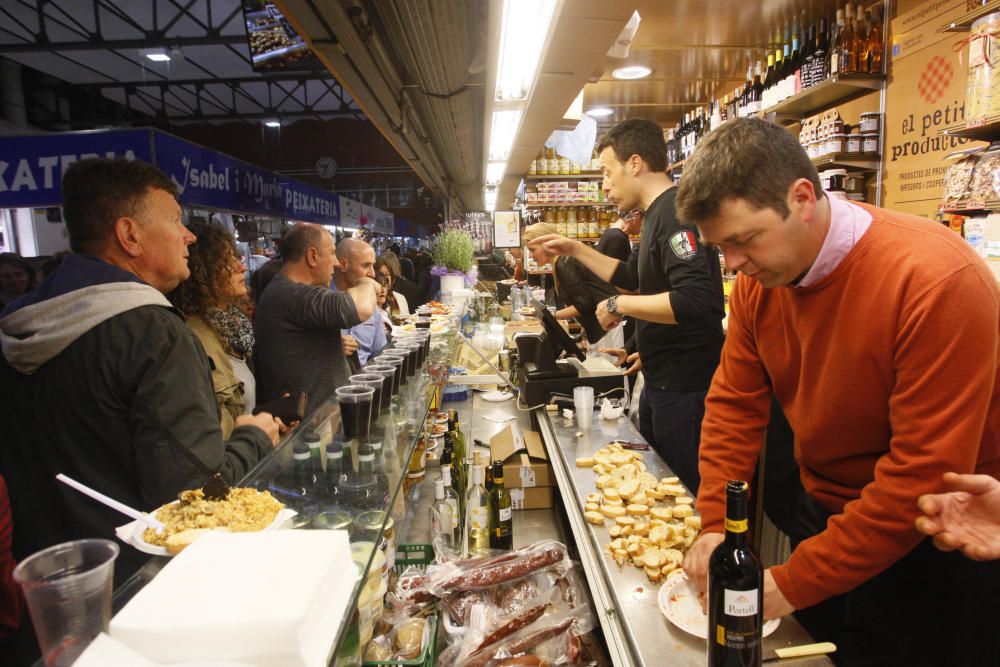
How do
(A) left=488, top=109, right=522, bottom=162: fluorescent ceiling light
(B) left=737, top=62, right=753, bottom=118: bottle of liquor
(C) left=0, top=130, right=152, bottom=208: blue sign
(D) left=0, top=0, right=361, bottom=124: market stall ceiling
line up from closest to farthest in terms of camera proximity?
(C) left=0, top=130, right=152, bottom=208: blue sign < (A) left=488, top=109, right=522, bottom=162: fluorescent ceiling light < (B) left=737, top=62, right=753, bottom=118: bottle of liquor < (D) left=0, top=0, right=361, bottom=124: market stall ceiling

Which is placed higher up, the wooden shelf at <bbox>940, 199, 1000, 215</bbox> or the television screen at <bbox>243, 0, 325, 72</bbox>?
the television screen at <bbox>243, 0, 325, 72</bbox>

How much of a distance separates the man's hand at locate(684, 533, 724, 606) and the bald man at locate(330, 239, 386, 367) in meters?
3.39

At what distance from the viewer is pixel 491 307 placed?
24.5 ft

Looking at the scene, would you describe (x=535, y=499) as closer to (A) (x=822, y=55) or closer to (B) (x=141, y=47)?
(A) (x=822, y=55)

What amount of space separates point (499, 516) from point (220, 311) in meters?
2.00

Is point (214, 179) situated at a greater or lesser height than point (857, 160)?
greater

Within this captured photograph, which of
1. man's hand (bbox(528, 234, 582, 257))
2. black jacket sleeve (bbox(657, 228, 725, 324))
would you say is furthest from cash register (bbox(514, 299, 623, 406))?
black jacket sleeve (bbox(657, 228, 725, 324))

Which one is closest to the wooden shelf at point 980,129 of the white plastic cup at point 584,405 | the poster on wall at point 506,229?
the white plastic cup at point 584,405

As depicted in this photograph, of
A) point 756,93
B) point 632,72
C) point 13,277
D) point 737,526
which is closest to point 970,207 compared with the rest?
point 737,526

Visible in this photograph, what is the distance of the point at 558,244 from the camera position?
3135 millimetres

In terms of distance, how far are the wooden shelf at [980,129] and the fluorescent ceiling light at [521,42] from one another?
188 cm

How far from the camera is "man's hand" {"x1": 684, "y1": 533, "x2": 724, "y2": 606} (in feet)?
4.86

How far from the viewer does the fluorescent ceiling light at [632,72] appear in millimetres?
5434

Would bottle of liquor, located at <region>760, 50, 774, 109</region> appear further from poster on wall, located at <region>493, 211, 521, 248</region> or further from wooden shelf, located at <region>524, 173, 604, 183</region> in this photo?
poster on wall, located at <region>493, 211, 521, 248</region>
